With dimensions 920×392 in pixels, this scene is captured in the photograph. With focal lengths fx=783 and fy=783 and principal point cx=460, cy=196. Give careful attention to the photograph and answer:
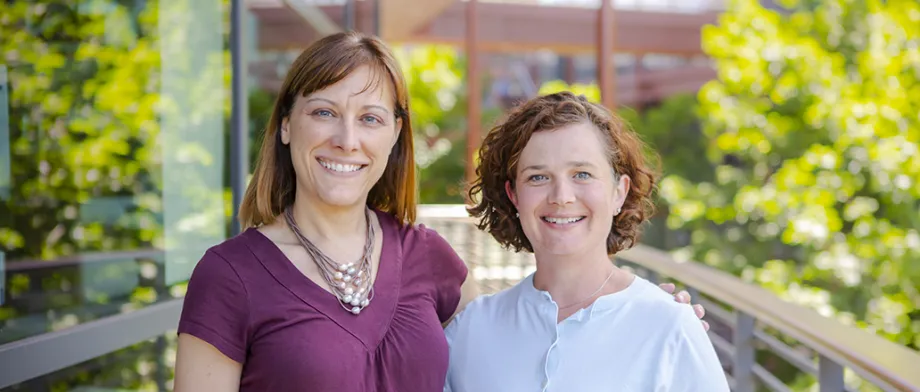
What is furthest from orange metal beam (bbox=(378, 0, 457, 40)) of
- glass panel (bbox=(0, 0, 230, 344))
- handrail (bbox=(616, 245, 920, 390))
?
handrail (bbox=(616, 245, 920, 390))

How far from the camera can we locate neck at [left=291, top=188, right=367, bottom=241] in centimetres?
154

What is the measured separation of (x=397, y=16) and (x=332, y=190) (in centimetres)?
800

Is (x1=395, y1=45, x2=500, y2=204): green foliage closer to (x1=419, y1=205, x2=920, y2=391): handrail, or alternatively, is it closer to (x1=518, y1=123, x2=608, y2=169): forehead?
(x1=419, y1=205, x2=920, y2=391): handrail

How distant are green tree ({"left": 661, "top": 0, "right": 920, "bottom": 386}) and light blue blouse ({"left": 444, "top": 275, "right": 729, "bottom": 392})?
585 centimetres

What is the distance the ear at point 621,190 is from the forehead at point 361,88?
487 mm

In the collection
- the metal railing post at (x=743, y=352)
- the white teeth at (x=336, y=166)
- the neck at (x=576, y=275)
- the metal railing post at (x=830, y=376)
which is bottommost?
the metal railing post at (x=743, y=352)

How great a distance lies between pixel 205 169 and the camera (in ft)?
9.94

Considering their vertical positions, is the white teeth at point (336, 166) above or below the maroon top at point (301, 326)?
above

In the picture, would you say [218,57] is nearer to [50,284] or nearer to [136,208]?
[136,208]

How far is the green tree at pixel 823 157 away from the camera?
21.7ft

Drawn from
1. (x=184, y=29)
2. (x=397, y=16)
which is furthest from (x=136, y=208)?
(x=397, y=16)

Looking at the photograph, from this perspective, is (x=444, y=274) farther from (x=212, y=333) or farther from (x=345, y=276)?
(x=212, y=333)

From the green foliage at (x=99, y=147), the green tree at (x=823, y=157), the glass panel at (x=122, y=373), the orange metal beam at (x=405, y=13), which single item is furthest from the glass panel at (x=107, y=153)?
the green tree at (x=823, y=157)

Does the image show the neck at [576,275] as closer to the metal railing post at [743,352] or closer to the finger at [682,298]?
the finger at [682,298]
